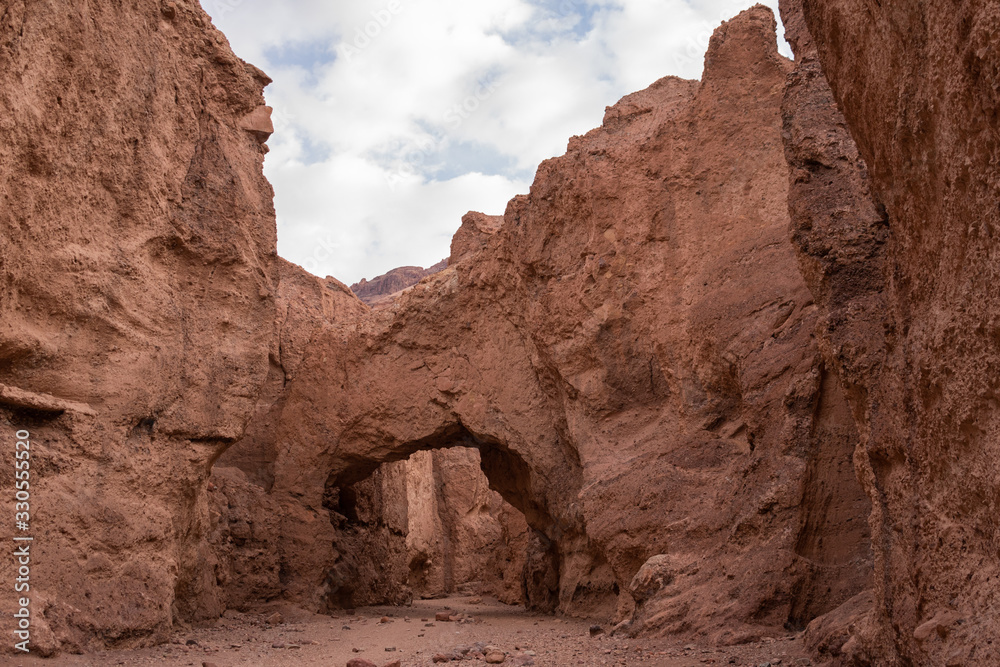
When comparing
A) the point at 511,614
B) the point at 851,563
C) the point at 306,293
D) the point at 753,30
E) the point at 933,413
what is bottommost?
the point at 511,614

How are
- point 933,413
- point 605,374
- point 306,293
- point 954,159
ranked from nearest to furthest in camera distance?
point 954,159 → point 933,413 → point 605,374 → point 306,293

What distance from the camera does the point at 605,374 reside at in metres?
8.30

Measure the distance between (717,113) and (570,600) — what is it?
5059 mm

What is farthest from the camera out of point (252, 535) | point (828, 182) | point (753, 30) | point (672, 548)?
point (252, 535)

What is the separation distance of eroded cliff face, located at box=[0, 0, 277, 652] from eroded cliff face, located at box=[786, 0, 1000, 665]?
4797 mm

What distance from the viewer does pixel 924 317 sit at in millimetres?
2873

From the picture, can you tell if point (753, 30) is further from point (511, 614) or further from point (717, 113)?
point (511, 614)

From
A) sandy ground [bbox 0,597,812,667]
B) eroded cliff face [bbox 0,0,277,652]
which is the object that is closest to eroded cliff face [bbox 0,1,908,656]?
eroded cliff face [bbox 0,0,277,652]

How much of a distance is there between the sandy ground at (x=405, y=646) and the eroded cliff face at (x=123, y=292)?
1.46 ft

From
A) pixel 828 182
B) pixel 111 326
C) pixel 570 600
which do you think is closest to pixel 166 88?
pixel 111 326

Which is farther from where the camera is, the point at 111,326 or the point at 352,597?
the point at 352,597

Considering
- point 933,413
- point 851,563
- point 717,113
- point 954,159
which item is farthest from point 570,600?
point 954,159

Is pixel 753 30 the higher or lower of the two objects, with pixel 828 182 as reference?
higher

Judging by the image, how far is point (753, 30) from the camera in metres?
7.70
